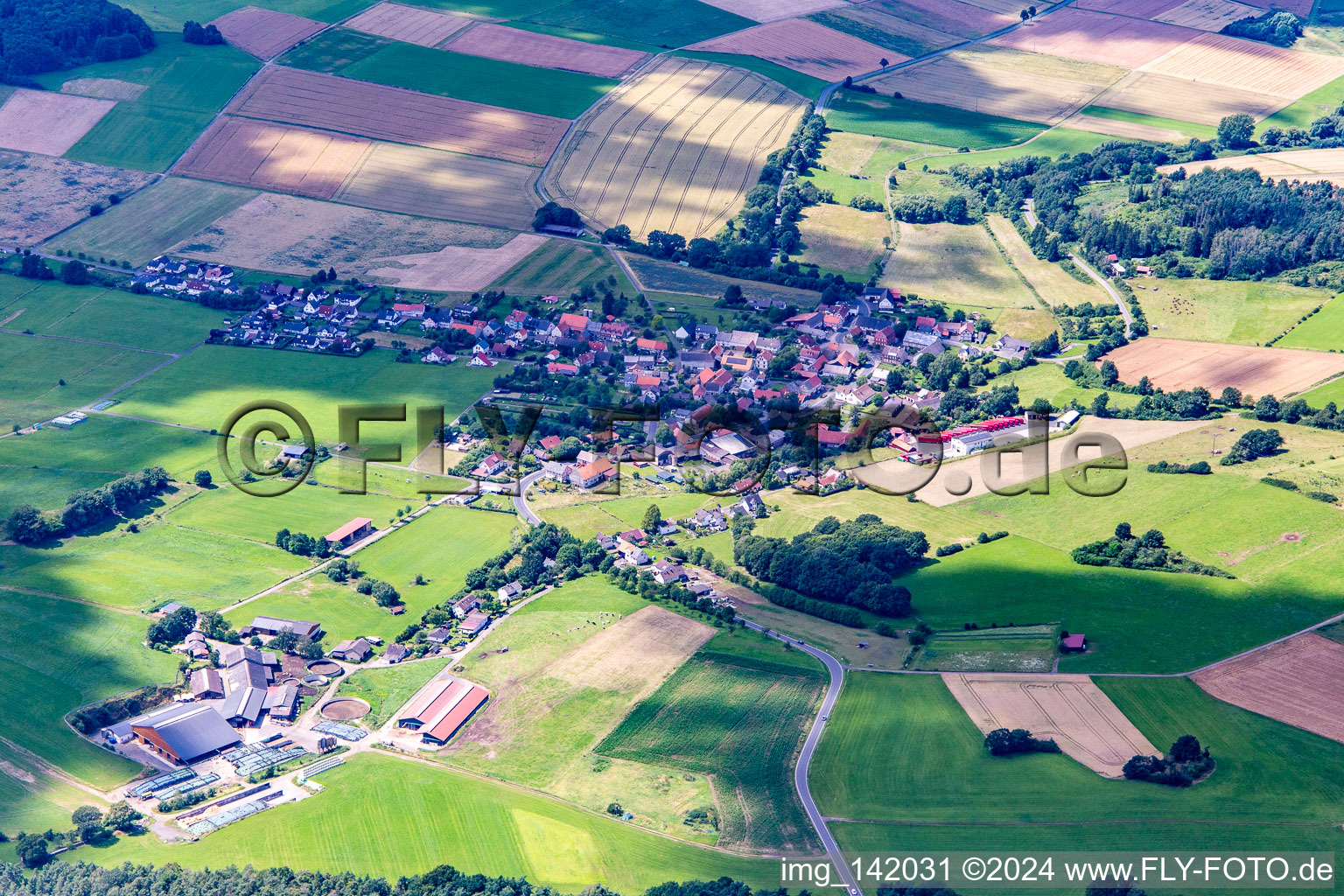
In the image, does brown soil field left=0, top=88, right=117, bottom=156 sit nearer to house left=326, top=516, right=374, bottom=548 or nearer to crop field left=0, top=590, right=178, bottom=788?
house left=326, top=516, right=374, bottom=548

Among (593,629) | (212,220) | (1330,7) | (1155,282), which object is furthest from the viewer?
(1330,7)

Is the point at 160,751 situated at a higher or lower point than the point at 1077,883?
lower

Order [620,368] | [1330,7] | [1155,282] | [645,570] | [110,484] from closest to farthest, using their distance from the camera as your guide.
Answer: [645,570] → [110,484] → [620,368] → [1155,282] → [1330,7]

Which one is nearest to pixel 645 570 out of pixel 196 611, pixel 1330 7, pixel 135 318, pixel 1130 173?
pixel 196 611

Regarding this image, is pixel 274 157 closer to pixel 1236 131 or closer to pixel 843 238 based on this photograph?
pixel 843 238

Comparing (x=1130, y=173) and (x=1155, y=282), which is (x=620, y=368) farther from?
(x=1130, y=173)

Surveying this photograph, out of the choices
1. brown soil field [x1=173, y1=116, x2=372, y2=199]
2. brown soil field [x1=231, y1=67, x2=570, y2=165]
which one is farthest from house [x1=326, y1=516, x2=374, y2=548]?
brown soil field [x1=231, y1=67, x2=570, y2=165]

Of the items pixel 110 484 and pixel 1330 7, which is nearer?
pixel 110 484

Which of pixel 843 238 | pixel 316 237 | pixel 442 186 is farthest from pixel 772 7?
pixel 316 237
